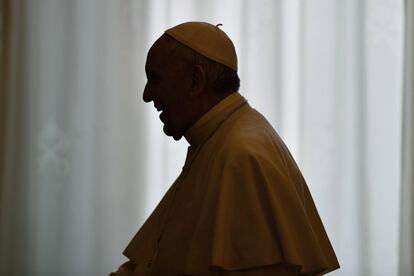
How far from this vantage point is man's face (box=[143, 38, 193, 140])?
4.28ft

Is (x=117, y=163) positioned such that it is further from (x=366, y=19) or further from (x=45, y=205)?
(x=366, y=19)

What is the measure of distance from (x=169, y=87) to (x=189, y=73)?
0.05m

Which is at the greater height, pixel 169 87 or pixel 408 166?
pixel 169 87

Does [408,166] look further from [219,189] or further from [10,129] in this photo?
[219,189]

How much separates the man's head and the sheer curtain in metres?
1.64

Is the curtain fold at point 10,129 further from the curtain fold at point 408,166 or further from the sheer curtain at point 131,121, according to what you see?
the curtain fold at point 408,166

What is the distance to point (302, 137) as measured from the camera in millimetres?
2990

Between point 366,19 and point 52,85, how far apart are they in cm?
150

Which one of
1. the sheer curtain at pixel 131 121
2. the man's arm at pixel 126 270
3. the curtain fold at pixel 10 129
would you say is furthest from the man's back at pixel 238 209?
the curtain fold at pixel 10 129

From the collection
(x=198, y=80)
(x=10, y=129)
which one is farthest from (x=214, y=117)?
(x=10, y=129)

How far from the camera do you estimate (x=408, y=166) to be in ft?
9.78

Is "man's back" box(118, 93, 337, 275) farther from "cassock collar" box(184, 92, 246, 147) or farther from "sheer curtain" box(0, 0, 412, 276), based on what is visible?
"sheer curtain" box(0, 0, 412, 276)

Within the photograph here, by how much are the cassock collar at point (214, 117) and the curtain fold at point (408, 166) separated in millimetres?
1860

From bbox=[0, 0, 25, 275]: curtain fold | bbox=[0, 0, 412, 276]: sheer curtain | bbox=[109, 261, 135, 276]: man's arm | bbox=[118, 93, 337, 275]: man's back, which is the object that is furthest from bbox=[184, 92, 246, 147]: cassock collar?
bbox=[0, 0, 25, 275]: curtain fold
